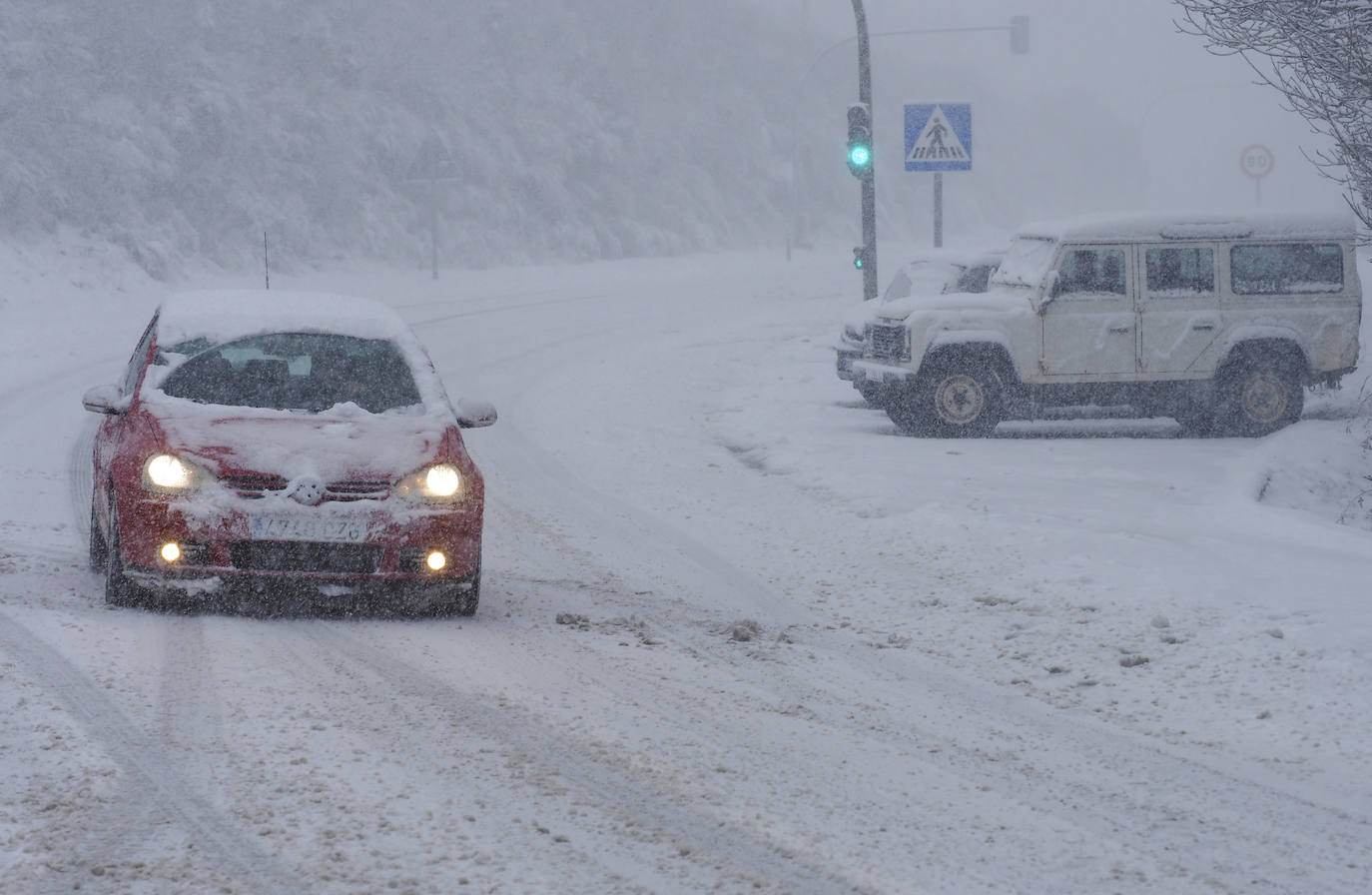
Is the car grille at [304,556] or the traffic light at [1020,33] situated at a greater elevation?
the traffic light at [1020,33]

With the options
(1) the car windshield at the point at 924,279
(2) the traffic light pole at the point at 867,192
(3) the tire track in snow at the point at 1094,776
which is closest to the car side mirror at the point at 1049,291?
(1) the car windshield at the point at 924,279

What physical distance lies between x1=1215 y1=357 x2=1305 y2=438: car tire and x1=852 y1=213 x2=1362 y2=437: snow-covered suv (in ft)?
0.06

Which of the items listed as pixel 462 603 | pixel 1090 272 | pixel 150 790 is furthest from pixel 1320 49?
pixel 150 790

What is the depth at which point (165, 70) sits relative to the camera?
45.6 metres

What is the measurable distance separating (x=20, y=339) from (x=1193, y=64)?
182 meters

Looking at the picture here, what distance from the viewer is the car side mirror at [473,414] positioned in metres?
8.28

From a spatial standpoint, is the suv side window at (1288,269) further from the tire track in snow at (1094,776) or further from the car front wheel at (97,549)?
the car front wheel at (97,549)

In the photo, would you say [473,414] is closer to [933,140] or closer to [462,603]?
[462,603]

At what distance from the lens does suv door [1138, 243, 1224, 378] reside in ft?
49.3

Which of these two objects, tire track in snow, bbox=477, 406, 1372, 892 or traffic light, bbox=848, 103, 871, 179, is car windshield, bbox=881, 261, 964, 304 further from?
tire track in snow, bbox=477, 406, 1372, 892

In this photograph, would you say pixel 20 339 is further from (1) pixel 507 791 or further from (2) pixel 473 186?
(2) pixel 473 186

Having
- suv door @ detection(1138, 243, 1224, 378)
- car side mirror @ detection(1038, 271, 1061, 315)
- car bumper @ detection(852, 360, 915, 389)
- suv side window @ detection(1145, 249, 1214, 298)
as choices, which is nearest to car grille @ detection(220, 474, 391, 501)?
car bumper @ detection(852, 360, 915, 389)

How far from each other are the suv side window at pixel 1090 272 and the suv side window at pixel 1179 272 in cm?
32

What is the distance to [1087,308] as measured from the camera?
1496 centimetres
